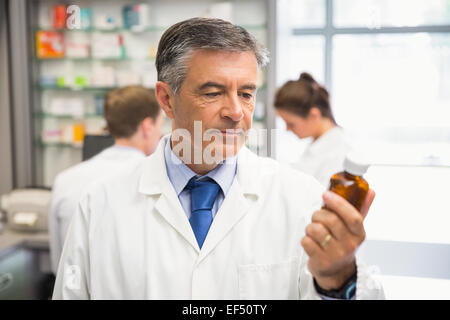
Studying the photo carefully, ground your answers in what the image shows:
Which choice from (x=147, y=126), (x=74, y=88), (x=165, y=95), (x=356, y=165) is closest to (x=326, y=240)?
(x=356, y=165)

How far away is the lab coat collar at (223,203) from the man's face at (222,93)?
10 centimetres

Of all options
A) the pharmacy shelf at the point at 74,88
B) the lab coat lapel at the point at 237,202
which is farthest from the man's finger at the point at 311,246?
the pharmacy shelf at the point at 74,88

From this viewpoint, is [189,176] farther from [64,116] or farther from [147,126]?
[64,116]

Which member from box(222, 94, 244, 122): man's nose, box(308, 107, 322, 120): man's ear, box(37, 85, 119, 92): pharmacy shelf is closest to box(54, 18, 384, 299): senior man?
box(222, 94, 244, 122): man's nose

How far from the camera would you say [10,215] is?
8.60ft

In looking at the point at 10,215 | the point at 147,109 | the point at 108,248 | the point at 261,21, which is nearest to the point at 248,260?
the point at 108,248

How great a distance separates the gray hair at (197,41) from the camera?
837 millimetres

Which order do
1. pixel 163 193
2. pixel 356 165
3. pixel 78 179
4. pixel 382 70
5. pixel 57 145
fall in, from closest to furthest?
1. pixel 356 165
2. pixel 163 193
3. pixel 78 179
4. pixel 382 70
5. pixel 57 145

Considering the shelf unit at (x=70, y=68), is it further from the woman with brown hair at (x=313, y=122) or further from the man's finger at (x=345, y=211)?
the man's finger at (x=345, y=211)

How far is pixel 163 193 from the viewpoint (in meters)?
0.94

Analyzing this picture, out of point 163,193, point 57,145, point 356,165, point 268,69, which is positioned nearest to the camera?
point 356,165

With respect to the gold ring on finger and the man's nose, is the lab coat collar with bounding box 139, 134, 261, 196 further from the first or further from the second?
the gold ring on finger

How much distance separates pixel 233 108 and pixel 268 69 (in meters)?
2.50
